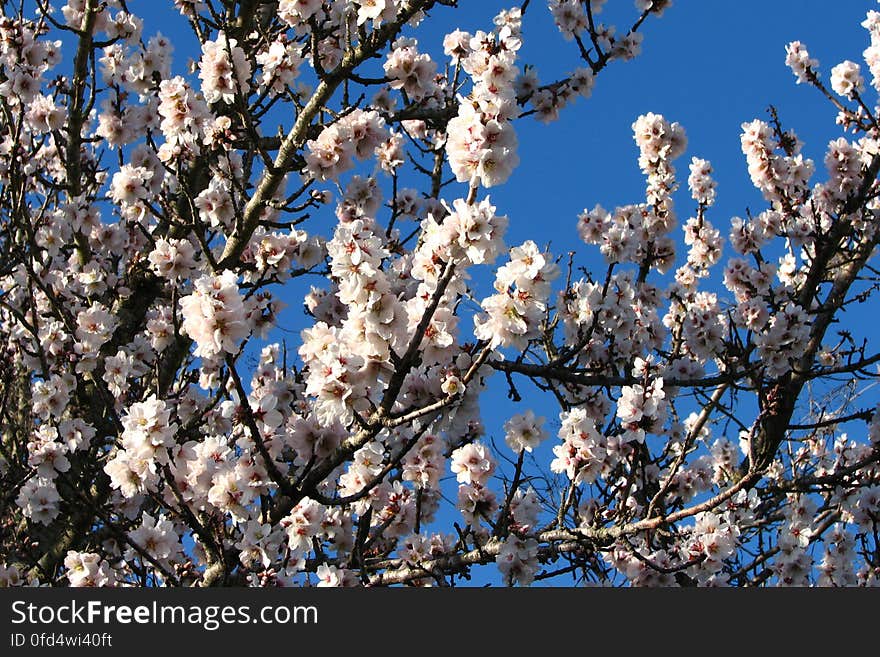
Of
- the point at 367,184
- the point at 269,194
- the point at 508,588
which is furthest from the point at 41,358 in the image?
the point at 508,588

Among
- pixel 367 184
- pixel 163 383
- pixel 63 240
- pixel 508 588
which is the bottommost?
pixel 508 588

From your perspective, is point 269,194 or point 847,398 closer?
point 269,194

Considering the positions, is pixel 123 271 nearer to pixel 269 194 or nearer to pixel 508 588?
pixel 269 194

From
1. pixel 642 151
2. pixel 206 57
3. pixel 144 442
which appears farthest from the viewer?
pixel 642 151

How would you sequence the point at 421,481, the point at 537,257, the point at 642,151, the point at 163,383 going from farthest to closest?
1. the point at 642,151
2. the point at 163,383
3. the point at 421,481
4. the point at 537,257

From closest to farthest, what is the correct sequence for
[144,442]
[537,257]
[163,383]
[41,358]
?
[537,257], [144,442], [163,383], [41,358]

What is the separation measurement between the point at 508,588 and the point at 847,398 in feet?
24.5

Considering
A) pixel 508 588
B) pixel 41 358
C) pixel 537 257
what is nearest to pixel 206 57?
pixel 41 358

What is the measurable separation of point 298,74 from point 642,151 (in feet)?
11.7

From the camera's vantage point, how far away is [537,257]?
130 inches

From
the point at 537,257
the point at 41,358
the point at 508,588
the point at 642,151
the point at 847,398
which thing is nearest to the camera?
the point at 537,257

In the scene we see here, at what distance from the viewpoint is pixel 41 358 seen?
21.6 ft

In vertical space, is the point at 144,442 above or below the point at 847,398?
below

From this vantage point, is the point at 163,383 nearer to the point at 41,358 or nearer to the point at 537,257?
the point at 41,358
